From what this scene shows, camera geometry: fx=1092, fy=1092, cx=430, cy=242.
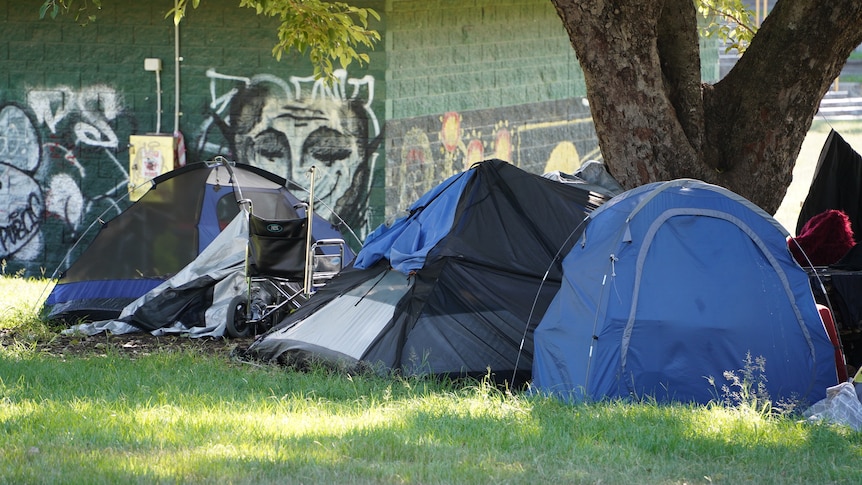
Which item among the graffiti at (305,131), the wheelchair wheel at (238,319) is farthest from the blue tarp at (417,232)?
the graffiti at (305,131)

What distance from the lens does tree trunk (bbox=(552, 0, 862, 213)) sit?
7719mm

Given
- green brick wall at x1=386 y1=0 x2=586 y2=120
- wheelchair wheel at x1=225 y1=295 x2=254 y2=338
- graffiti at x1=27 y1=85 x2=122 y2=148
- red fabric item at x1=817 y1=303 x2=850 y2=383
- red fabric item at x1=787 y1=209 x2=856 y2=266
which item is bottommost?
wheelchair wheel at x1=225 y1=295 x2=254 y2=338

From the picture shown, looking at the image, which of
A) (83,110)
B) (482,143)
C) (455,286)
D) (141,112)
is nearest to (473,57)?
(482,143)

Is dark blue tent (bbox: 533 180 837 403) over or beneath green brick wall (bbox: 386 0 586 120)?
beneath

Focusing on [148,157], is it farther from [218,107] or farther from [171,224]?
[171,224]

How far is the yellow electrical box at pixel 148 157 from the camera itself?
11953 millimetres

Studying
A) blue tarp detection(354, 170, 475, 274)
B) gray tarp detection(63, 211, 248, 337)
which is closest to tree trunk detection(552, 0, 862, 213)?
blue tarp detection(354, 170, 475, 274)

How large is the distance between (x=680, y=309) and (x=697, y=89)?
225cm

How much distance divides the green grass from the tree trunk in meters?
2.23

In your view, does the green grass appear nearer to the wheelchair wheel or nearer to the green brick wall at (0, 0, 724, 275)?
the wheelchair wheel

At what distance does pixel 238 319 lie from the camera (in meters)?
9.33

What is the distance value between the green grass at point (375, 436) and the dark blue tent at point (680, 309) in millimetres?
279

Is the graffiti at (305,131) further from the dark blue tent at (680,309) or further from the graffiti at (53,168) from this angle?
the dark blue tent at (680,309)

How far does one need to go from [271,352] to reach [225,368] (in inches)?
14.6
